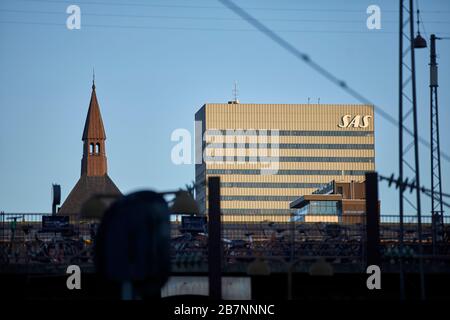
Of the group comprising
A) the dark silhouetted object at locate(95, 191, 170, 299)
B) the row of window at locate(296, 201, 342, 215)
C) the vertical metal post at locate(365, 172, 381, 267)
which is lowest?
the dark silhouetted object at locate(95, 191, 170, 299)

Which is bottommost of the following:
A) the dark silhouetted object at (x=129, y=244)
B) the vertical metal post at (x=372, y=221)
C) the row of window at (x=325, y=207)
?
the dark silhouetted object at (x=129, y=244)

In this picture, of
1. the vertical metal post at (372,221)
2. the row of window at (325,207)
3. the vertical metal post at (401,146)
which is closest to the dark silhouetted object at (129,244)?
the vertical metal post at (401,146)

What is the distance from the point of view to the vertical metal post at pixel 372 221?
47.8 m

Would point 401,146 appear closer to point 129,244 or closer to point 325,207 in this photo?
point 129,244

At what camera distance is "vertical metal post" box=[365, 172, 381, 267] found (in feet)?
157

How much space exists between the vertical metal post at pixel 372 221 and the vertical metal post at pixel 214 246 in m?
5.81

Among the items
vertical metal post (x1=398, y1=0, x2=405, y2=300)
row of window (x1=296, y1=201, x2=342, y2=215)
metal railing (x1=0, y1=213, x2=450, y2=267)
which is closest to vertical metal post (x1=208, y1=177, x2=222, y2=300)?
metal railing (x1=0, y1=213, x2=450, y2=267)

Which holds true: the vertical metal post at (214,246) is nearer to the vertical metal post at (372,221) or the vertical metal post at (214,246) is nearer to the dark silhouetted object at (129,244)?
the vertical metal post at (372,221)

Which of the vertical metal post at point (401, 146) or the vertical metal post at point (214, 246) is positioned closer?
the vertical metal post at point (401, 146)

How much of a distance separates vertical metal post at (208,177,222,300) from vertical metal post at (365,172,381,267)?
5810 millimetres

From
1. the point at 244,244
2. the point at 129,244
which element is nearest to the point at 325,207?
the point at 244,244

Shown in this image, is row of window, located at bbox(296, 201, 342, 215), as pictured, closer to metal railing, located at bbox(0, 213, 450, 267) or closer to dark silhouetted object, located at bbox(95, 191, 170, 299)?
metal railing, located at bbox(0, 213, 450, 267)

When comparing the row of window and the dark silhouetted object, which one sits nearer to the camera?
the dark silhouetted object
